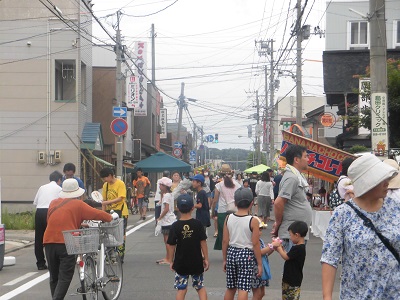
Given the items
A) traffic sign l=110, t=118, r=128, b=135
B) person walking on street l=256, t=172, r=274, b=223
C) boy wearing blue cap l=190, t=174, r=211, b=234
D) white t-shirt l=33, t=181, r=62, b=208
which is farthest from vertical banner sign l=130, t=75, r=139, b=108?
white t-shirt l=33, t=181, r=62, b=208

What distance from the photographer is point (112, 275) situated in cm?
1020

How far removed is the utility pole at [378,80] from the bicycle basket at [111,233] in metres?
4.79

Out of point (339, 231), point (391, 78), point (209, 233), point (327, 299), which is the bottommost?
point (209, 233)

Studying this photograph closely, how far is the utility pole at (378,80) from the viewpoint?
12.4m

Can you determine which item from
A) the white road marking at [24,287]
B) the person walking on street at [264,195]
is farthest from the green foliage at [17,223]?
the white road marking at [24,287]

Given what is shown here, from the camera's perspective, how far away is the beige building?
29500 millimetres

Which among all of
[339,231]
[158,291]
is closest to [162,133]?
[158,291]

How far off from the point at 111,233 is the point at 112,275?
67 cm

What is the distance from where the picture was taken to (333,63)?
27.0 m

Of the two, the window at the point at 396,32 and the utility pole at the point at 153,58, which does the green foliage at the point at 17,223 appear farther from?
the utility pole at the point at 153,58

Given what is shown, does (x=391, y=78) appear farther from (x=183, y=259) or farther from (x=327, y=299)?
(x=327, y=299)

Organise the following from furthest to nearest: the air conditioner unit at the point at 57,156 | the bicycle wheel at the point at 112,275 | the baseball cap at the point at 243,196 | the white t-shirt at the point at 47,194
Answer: the air conditioner unit at the point at 57,156 < the white t-shirt at the point at 47,194 < the bicycle wheel at the point at 112,275 < the baseball cap at the point at 243,196

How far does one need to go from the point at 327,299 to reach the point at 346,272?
0.70 feet

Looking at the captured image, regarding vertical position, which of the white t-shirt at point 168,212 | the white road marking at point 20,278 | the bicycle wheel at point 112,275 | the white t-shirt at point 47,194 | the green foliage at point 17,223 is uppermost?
the white t-shirt at point 47,194
